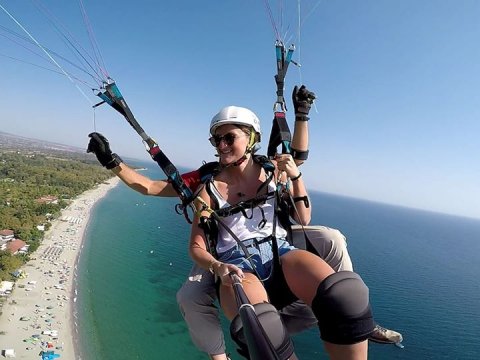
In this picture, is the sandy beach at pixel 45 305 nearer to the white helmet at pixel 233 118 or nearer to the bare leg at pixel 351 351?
the white helmet at pixel 233 118

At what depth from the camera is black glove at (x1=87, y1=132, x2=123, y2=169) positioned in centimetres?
230

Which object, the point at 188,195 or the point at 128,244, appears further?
the point at 128,244

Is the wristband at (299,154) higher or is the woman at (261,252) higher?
the wristband at (299,154)

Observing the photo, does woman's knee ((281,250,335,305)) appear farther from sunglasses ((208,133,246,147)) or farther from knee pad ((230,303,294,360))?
sunglasses ((208,133,246,147))

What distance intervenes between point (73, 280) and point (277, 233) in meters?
26.1

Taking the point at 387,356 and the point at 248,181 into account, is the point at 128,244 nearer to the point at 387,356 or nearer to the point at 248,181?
the point at 387,356

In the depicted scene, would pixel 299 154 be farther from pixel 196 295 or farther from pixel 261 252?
pixel 196 295

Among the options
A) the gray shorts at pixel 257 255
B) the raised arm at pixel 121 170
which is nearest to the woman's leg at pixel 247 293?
the gray shorts at pixel 257 255

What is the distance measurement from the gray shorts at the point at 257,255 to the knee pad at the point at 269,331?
44 centimetres

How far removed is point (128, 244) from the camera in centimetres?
3425

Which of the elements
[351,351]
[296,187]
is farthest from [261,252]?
[351,351]

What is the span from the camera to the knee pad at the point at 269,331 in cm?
148

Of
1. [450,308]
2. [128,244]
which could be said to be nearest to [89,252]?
[128,244]

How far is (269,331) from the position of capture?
148 centimetres
